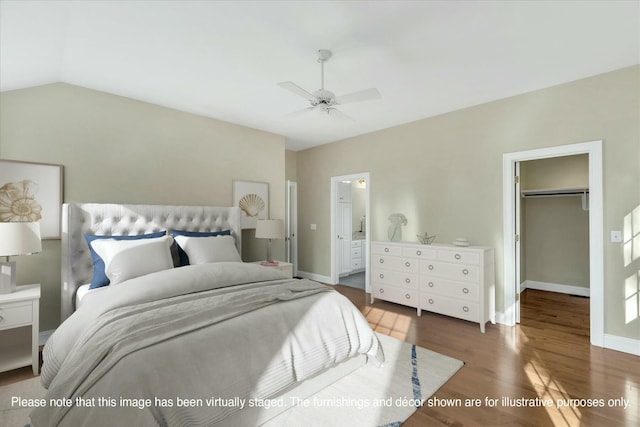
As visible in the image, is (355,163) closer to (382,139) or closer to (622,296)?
(382,139)

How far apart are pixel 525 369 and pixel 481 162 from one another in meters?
2.41

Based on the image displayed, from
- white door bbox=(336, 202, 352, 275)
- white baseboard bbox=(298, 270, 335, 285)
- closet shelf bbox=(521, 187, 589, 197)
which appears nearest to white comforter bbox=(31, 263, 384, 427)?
white baseboard bbox=(298, 270, 335, 285)

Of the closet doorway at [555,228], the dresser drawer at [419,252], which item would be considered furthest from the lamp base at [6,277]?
the closet doorway at [555,228]

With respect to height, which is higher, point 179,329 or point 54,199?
point 54,199

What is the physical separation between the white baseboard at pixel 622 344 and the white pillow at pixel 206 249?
396 cm

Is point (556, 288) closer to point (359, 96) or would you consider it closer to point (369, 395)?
point (369, 395)

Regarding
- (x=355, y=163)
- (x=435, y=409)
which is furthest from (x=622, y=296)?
(x=355, y=163)

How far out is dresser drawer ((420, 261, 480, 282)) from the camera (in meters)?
3.53

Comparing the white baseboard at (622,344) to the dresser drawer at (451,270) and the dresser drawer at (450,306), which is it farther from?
the dresser drawer at (451,270)

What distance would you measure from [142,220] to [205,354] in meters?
2.41

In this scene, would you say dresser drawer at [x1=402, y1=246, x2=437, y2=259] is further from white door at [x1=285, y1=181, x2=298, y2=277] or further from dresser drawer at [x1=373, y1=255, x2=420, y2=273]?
A: white door at [x1=285, y1=181, x2=298, y2=277]

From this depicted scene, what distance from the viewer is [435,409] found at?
208 centimetres

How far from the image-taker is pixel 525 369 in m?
2.59

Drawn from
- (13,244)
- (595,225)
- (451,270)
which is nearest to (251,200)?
(13,244)
